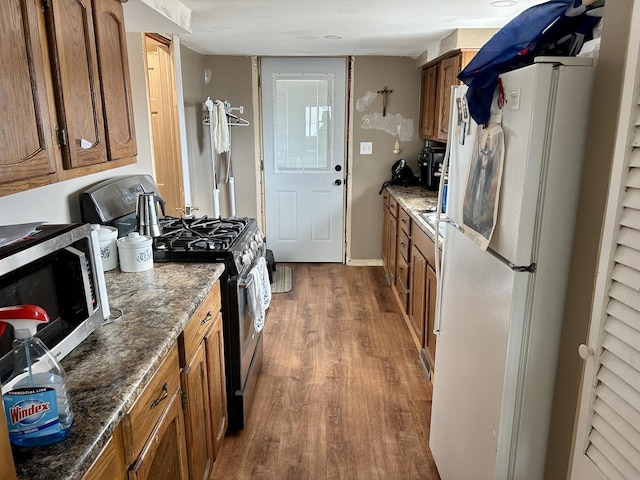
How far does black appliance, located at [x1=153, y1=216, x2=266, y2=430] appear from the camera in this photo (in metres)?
2.12

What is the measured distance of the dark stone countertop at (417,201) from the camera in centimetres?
284

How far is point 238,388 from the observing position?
2303mm

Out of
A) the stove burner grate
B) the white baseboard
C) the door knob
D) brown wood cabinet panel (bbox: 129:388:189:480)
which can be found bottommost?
the white baseboard

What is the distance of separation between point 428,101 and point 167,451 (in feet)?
12.3

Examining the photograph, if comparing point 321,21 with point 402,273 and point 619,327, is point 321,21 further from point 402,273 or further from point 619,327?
point 619,327

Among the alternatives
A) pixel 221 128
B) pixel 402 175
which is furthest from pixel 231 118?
pixel 402 175

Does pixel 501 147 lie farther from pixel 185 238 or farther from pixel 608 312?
pixel 185 238

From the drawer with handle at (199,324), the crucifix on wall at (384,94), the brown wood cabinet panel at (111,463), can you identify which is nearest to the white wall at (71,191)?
the drawer with handle at (199,324)

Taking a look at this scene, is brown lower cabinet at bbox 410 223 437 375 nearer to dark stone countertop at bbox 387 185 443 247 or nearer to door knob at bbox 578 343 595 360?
dark stone countertop at bbox 387 185 443 247

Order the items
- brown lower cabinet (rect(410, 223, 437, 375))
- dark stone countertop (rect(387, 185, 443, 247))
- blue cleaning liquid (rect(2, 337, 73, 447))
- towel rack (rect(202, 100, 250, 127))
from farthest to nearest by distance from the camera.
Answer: towel rack (rect(202, 100, 250, 127))
dark stone countertop (rect(387, 185, 443, 247))
brown lower cabinet (rect(410, 223, 437, 375))
blue cleaning liquid (rect(2, 337, 73, 447))

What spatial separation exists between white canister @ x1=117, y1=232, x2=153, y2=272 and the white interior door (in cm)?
303

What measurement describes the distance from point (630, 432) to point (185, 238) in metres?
1.89

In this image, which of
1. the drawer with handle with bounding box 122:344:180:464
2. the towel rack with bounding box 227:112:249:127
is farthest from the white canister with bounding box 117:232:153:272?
the towel rack with bounding box 227:112:249:127

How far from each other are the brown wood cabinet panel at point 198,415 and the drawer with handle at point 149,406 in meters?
0.12
